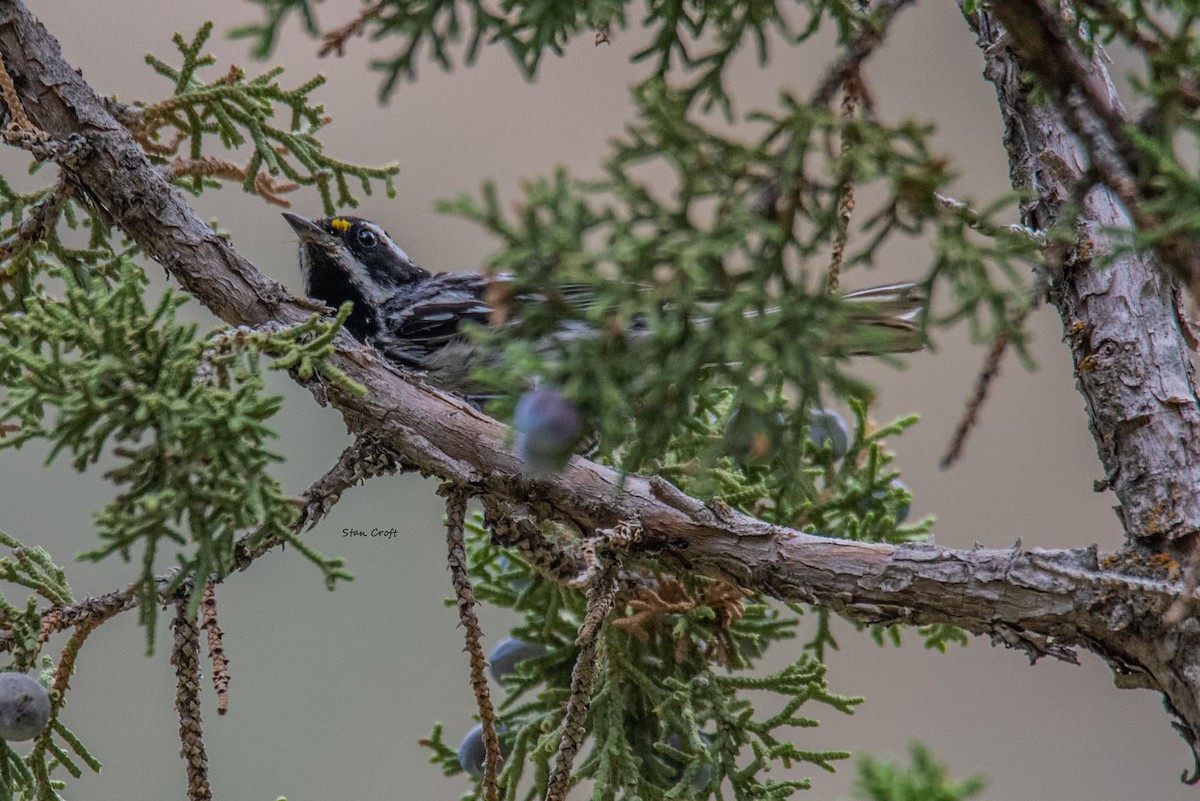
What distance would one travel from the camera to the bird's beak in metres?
2.87

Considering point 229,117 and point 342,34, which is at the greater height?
point 229,117

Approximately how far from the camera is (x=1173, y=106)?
95 centimetres

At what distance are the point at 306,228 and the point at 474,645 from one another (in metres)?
1.75

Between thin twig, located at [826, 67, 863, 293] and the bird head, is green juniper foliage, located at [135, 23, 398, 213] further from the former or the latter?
thin twig, located at [826, 67, 863, 293]

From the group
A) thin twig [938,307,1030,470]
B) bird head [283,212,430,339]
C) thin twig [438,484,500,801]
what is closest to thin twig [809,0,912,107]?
thin twig [938,307,1030,470]

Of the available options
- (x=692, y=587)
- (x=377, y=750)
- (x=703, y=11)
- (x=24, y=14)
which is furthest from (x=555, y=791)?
(x=377, y=750)

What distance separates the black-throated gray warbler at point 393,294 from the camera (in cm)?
258

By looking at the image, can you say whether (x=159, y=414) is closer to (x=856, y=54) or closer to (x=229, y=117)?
(x=856, y=54)

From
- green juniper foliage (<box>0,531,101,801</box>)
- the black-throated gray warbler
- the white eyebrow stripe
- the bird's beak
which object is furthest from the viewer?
the white eyebrow stripe

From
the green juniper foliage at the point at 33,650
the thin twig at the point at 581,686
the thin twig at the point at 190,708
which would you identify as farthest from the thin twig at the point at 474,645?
the green juniper foliage at the point at 33,650

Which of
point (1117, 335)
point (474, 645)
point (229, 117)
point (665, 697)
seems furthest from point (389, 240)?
point (1117, 335)

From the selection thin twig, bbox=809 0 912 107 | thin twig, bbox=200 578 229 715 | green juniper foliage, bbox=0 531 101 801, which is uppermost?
thin twig, bbox=809 0 912 107

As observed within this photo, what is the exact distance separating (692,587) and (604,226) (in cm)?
115

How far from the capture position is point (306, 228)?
2893 millimetres
